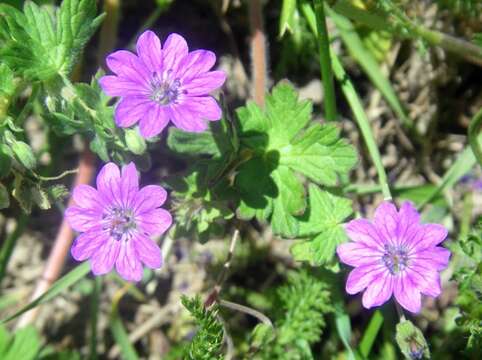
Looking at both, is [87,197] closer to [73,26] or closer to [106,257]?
[106,257]

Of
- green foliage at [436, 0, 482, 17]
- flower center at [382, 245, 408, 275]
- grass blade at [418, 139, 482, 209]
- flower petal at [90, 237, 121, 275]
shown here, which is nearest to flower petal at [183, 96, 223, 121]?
flower petal at [90, 237, 121, 275]

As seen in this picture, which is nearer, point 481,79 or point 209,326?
point 209,326

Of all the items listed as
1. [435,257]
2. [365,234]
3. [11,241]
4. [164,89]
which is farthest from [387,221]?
[11,241]

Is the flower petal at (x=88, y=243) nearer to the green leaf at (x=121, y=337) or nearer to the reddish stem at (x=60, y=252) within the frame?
the reddish stem at (x=60, y=252)

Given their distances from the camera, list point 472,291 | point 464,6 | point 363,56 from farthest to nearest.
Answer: point 363,56 < point 464,6 < point 472,291

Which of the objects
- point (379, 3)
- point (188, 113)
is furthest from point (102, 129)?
point (379, 3)

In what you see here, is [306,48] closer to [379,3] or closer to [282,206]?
[379,3]

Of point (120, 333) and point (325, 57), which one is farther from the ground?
point (325, 57)
